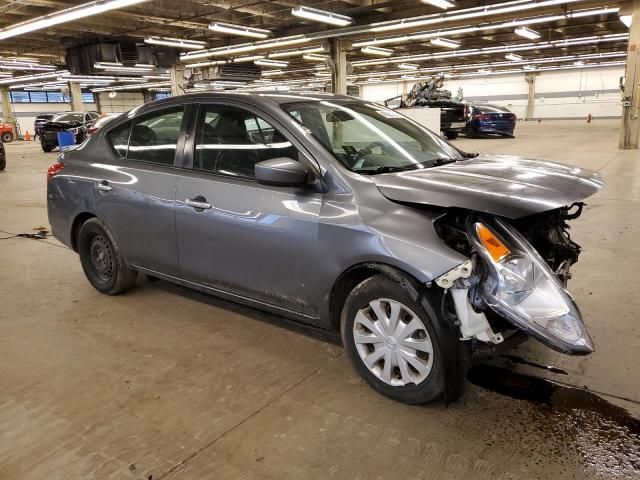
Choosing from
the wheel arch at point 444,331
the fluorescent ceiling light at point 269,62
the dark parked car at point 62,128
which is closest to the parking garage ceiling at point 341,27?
the fluorescent ceiling light at point 269,62

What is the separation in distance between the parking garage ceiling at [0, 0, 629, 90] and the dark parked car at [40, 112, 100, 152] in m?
2.74

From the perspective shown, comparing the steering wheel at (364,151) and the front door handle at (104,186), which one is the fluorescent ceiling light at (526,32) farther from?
the front door handle at (104,186)

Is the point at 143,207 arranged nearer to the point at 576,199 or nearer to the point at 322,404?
the point at 322,404

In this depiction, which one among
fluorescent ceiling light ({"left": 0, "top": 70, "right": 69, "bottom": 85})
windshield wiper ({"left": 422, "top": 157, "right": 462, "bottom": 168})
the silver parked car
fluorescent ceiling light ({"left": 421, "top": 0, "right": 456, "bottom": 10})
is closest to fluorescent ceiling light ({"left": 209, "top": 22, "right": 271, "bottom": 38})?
fluorescent ceiling light ({"left": 421, "top": 0, "right": 456, "bottom": 10})

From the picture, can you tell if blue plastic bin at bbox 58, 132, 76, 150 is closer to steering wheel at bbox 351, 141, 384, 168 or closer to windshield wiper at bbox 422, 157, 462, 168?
steering wheel at bbox 351, 141, 384, 168

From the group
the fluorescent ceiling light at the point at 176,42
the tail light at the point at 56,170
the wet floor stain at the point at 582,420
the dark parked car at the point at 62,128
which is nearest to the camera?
the wet floor stain at the point at 582,420

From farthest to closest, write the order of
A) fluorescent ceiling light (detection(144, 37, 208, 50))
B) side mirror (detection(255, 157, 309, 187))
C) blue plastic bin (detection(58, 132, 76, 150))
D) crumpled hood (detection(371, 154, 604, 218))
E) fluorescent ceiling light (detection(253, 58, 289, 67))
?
fluorescent ceiling light (detection(253, 58, 289, 67)) → blue plastic bin (detection(58, 132, 76, 150)) → fluorescent ceiling light (detection(144, 37, 208, 50)) → side mirror (detection(255, 157, 309, 187)) → crumpled hood (detection(371, 154, 604, 218))

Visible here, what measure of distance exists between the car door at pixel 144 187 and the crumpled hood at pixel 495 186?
1442 millimetres

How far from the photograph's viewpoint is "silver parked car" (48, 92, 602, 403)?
2150mm

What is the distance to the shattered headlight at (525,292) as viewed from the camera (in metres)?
2.05

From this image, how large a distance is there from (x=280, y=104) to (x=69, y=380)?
6.26 ft

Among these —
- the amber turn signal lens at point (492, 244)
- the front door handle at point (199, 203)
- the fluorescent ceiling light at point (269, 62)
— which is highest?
the fluorescent ceiling light at point (269, 62)

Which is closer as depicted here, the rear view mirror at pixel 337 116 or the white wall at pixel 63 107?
the rear view mirror at pixel 337 116

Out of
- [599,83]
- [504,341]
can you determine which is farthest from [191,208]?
[599,83]
